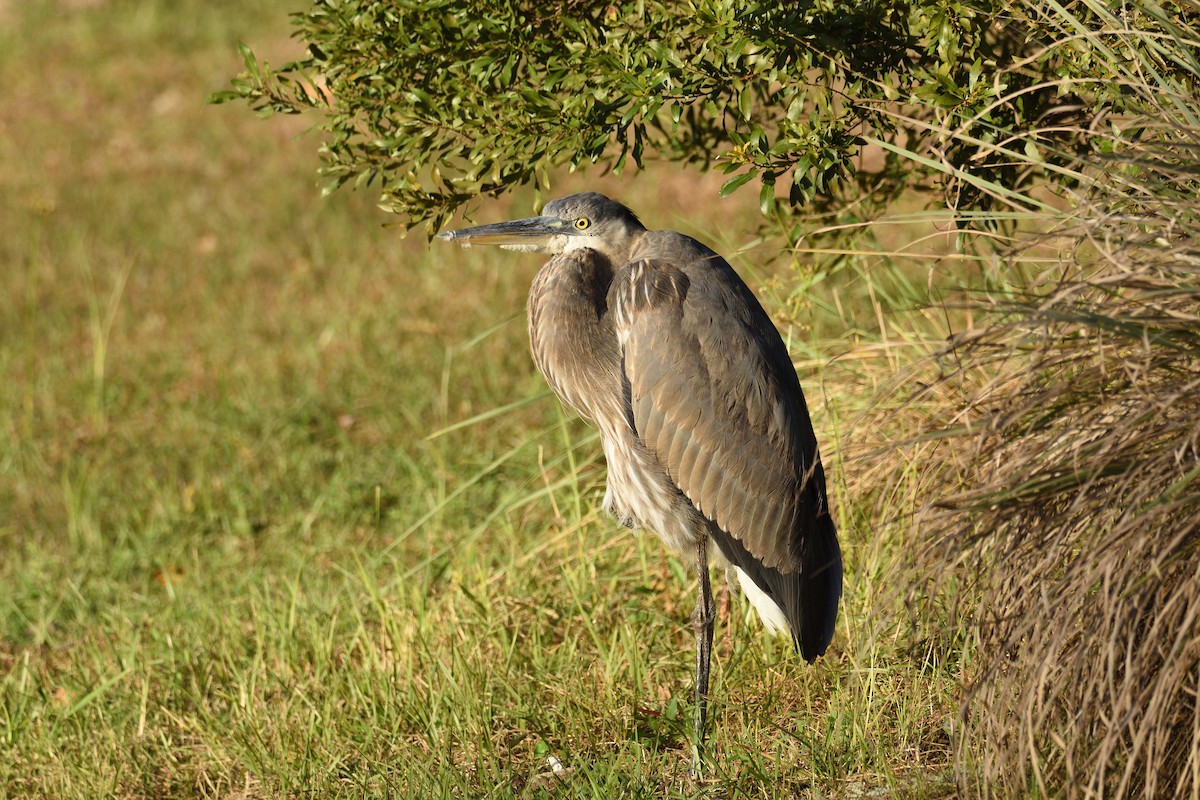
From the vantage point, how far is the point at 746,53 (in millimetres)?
3414

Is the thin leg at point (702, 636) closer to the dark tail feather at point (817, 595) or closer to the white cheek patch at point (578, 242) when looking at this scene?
the dark tail feather at point (817, 595)

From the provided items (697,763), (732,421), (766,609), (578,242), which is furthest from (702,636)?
(578,242)

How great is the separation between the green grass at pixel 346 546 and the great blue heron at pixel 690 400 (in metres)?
0.25

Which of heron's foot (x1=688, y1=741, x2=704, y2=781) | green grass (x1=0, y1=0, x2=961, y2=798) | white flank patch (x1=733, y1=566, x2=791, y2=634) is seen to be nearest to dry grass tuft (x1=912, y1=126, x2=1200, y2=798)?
green grass (x1=0, y1=0, x2=961, y2=798)

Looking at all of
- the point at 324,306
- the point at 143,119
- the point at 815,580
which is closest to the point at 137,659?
A: the point at 815,580

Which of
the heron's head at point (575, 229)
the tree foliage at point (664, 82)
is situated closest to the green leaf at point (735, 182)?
the tree foliage at point (664, 82)

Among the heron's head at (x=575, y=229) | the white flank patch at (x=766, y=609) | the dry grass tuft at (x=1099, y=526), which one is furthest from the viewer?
the heron's head at (x=575, y=229)

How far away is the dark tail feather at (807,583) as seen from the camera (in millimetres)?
3752

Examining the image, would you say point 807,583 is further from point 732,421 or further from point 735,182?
point 735,182

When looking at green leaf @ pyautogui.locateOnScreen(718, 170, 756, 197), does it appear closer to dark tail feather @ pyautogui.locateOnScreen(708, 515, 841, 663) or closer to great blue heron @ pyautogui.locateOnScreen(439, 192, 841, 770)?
great blue heron @ pyautogui.locateOnScreen(439, 192, 841, 770)

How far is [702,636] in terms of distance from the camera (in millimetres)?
3850

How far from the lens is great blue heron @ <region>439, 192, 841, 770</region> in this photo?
12.3ft

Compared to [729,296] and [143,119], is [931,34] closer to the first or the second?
[729,296]

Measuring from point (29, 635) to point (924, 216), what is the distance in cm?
423
